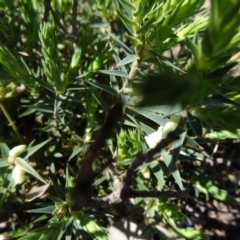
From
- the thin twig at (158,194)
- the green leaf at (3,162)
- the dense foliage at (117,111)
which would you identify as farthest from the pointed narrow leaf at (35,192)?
the thin twig at (158,194)

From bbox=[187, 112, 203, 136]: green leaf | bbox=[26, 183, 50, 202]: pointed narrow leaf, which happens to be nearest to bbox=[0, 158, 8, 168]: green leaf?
bbox=[26, 183, 50, 202]: pointed narrow leaf

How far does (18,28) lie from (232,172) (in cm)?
95

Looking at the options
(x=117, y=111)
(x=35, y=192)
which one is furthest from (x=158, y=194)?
(x=117, y=111)

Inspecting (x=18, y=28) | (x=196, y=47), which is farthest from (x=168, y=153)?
(x=18, y=28)

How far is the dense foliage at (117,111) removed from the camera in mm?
625

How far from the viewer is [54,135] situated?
1446 mm

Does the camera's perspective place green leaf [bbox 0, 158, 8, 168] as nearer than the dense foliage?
No

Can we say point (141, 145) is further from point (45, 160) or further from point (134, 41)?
point (45, 160)

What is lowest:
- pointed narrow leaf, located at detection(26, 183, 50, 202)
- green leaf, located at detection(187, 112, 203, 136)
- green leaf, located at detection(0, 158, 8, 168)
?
pointed narrow leaf, located at detection(26, 183, 50, 202)

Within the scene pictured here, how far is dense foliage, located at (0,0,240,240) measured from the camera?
63 centimetres

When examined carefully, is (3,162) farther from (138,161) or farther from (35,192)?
(138,161)

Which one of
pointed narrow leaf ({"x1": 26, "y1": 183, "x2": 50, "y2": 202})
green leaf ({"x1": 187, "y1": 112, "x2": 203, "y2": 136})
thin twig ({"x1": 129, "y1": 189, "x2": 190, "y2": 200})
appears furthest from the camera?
pointed narrow leaf ({"x1": 26, "y1": 183, "x2": 50, "y2": 202})

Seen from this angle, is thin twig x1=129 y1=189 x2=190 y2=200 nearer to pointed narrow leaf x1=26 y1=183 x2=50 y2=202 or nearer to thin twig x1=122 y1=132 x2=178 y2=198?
thin twig x1=122 y1=132 x2=178 y2=198

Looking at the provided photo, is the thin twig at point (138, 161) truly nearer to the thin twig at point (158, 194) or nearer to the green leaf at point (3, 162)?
the thin twig at point (158, 194)
